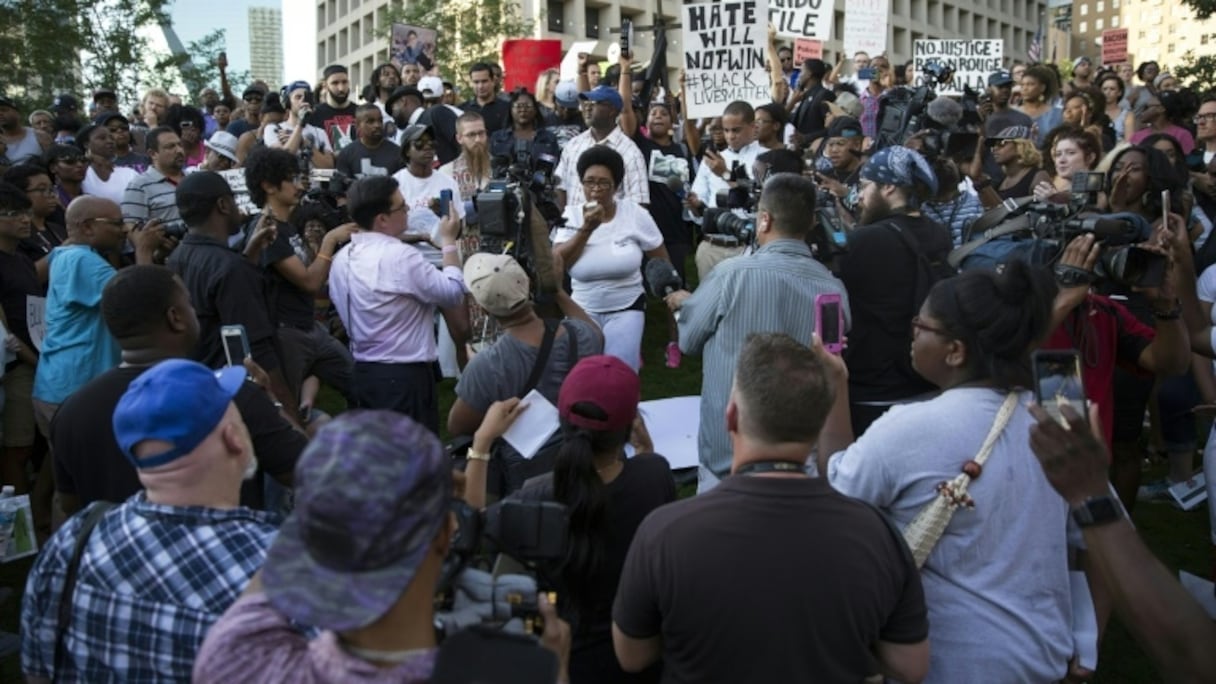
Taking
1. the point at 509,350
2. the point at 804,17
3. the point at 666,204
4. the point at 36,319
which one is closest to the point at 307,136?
the point at 666,204

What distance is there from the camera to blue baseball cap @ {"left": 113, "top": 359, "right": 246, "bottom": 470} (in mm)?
2275

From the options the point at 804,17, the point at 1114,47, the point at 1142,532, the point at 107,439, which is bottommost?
the point at 1142,532

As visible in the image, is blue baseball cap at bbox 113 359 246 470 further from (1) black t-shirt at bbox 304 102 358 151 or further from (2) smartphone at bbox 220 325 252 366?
(1) black t-shirt at bbox 304 102 358 151

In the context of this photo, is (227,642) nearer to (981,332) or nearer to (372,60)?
(981,332)

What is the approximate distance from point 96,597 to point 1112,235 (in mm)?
3491

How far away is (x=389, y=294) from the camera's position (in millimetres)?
5367

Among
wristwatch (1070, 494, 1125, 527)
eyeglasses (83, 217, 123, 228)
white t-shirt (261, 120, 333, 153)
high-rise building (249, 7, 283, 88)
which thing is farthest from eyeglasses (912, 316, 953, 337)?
high-rise building (249, 7, 283, 88)

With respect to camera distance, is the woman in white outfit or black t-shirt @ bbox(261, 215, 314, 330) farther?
the woman in white outfit

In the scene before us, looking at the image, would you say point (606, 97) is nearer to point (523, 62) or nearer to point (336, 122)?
point (336, 122)

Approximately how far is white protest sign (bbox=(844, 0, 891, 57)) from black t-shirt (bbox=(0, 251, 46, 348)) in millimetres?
13146

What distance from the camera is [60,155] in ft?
26.6

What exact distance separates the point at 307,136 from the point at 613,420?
A: 785 cm

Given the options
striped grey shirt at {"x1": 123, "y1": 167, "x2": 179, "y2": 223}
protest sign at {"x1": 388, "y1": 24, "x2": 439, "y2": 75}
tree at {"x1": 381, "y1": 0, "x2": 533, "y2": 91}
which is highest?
tree at {"x1": 381, "y1": 0, "x2": 533, "y2": 91}

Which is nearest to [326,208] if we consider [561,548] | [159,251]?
[159,251]
